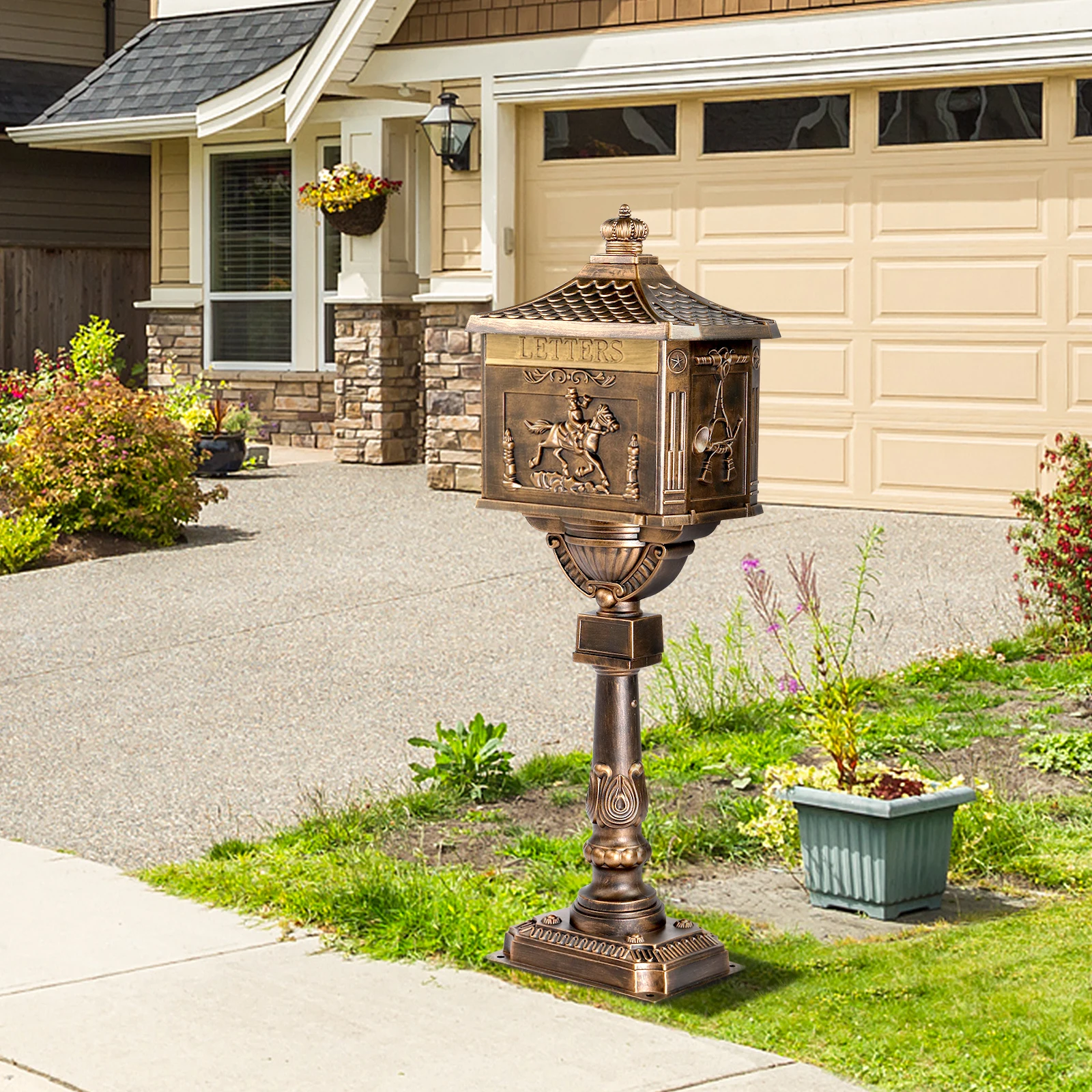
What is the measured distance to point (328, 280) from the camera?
17.3m

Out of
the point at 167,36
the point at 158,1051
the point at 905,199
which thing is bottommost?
the point at 158,1051

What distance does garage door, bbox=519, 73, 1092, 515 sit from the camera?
11.9 metres

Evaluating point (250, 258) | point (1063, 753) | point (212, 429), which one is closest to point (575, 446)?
point (1063, 753)

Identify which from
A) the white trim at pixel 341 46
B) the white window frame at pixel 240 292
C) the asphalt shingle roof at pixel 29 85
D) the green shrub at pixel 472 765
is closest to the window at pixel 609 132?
the white trim at pixel 341 46

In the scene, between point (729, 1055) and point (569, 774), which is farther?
point (569, 774)

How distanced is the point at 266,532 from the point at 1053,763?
268 inches

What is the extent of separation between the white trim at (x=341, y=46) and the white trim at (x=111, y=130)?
2.63m

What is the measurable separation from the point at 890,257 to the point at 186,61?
865cm

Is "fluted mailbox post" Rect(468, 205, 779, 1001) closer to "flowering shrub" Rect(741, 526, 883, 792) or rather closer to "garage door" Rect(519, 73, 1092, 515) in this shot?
"flowering shrub" Rect(741, 526, 883, 792)

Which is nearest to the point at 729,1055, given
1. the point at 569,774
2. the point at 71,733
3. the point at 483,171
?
the point at 569,774

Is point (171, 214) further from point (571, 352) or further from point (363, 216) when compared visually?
point (571, 352)

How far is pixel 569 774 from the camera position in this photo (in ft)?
21.3

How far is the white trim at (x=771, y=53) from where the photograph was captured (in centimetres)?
1154

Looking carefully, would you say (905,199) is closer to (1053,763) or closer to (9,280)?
(1053,763)
